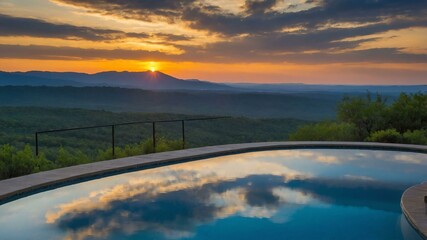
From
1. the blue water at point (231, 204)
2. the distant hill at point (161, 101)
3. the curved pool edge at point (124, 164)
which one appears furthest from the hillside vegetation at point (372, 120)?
the distant hill at point (161, 101)

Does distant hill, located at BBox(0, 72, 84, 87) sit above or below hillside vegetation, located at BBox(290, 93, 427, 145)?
below

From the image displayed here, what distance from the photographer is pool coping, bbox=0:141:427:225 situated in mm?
7334

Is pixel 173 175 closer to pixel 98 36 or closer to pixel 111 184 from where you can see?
pixel 111 184

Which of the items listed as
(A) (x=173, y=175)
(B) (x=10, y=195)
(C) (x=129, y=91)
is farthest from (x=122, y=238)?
(C) (x=129, y=91)

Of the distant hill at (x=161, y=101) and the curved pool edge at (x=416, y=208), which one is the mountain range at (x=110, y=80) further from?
the curved pool edge at (x=416, y=208)

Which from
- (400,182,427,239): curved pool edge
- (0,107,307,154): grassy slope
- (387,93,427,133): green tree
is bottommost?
(0,107,307,154): grassy slope

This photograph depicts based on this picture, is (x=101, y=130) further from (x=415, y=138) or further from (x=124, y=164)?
(x=124, y=164)

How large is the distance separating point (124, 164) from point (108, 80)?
180281 mm

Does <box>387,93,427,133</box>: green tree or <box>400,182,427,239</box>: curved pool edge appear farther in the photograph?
<box>387,93,427,133</box>: green tree

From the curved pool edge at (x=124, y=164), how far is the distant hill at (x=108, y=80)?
14953cm

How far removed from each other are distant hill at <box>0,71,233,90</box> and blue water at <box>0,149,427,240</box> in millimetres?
152322

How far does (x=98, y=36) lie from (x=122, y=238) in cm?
2131

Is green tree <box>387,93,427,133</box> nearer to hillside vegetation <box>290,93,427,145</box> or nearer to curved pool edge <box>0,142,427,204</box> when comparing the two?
hillside vegetation <box>290,93,427,145</box>

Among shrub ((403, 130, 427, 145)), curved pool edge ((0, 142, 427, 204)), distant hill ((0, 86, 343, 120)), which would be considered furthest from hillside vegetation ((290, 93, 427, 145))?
distant hill ((0, 86, 343, 120))
